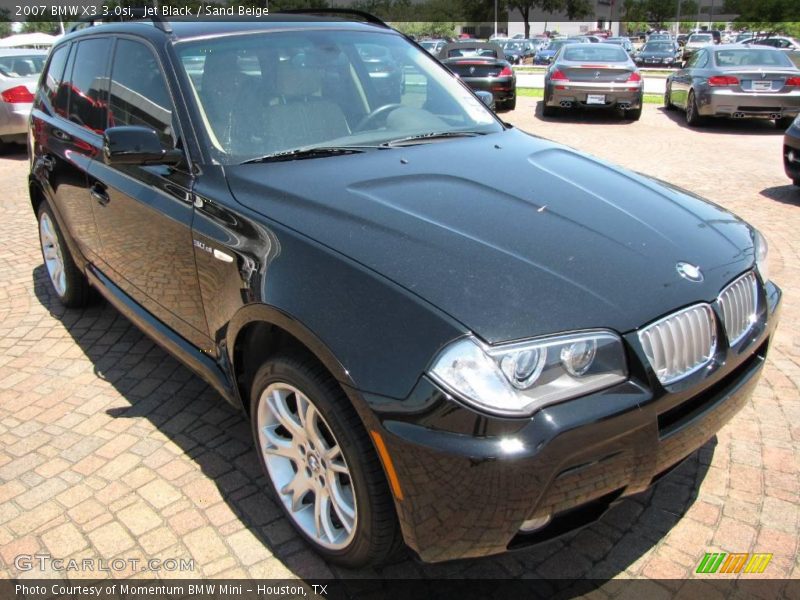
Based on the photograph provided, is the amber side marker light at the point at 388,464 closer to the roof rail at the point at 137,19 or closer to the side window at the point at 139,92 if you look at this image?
the side window at the point at 139,92

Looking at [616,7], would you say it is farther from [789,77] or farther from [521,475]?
[521,475]

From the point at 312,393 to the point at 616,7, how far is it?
107 meters

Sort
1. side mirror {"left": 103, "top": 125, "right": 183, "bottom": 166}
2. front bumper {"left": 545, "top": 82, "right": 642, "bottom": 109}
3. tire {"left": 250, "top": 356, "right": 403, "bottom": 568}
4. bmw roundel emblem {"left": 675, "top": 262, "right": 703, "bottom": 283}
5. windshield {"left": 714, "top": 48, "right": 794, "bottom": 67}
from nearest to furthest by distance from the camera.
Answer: tire {"left": 250, "top": 356, "right": 403, "bottom": 568}, bmw roundel emblem {"left": 675, "top": 262, "right": 703, "bottom": 283}, side mirror {"left": 103, "top": 125, "right": 183, "bottom": 166}, windshield {"left": 714, "top": 48, "right": 794, "bottom": 67}, front bumper {"left": 545, "top": 82, "right": 642, "bottom": 109}

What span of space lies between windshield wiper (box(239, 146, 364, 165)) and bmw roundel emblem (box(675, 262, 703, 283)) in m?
1.43

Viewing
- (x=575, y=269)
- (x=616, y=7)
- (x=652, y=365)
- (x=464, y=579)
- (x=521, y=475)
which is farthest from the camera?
(x=616, y=7)

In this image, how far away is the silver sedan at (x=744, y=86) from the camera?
11898mm

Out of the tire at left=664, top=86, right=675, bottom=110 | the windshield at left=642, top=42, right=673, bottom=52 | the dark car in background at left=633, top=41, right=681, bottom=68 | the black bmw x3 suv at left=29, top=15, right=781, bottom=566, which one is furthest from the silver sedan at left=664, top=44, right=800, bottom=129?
the windshield at left=642, top=42, right=673, bottom=52

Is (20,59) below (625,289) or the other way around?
the other way around

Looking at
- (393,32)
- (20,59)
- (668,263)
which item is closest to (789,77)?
(393,32)

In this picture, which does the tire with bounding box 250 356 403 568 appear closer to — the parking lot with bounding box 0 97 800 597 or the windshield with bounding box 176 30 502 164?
the parking lot with bounding box 0 97 800 597

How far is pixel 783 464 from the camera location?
9.60ft

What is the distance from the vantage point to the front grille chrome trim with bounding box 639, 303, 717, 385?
203 centimetres

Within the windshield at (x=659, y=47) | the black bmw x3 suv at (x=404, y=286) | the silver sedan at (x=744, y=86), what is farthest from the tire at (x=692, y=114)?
the windshield at (x=659, y=47)

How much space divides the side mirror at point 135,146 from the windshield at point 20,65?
1023 cm
